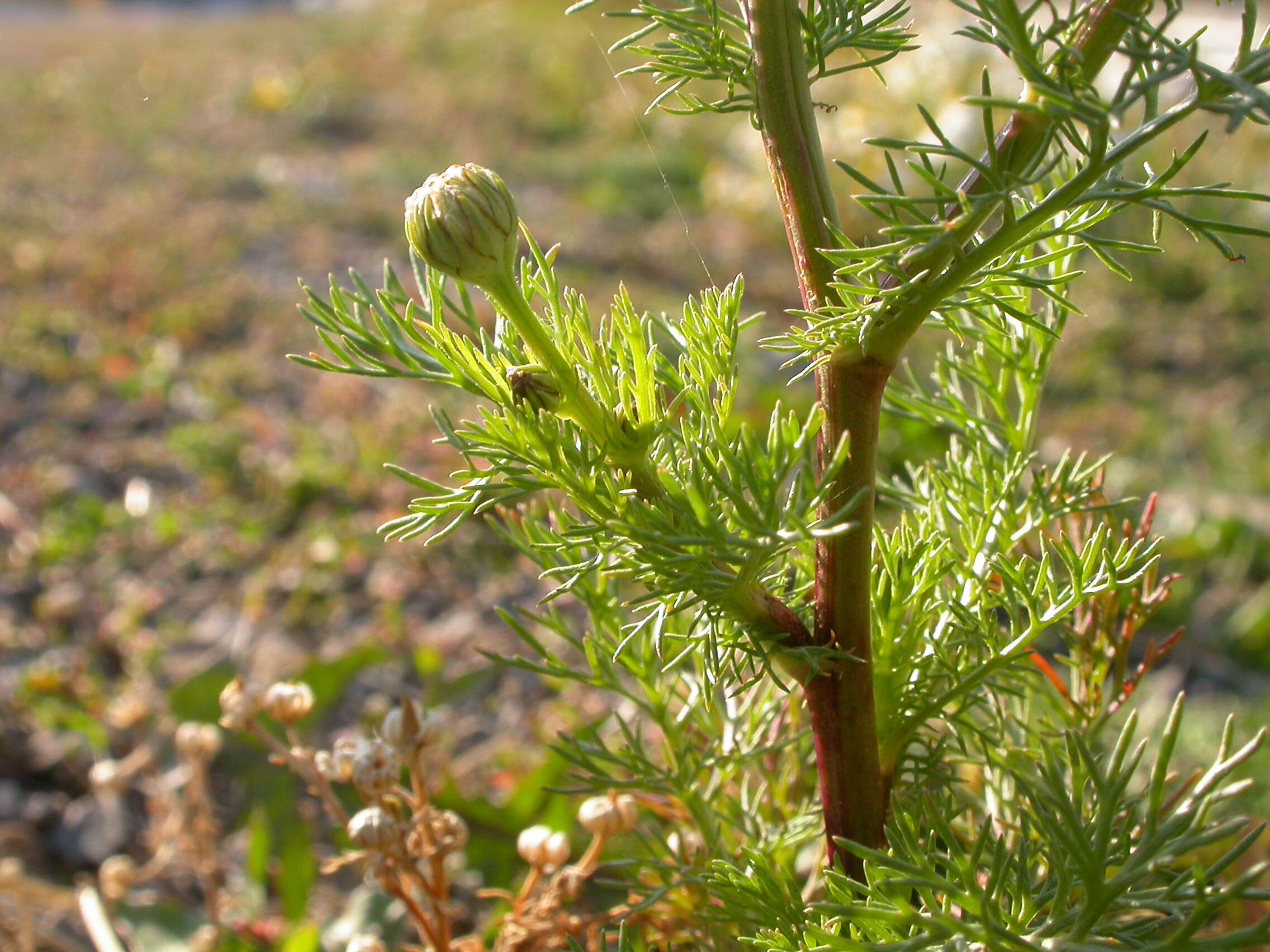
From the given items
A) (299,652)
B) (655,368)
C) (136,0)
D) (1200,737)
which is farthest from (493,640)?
(136,0)

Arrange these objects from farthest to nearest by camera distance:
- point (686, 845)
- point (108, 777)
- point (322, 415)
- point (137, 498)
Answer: point (322, 415) → point (137, 498) → point (108, 777) → point (686, 845)

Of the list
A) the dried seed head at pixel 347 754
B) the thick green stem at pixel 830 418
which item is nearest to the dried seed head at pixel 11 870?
the dried seed head at pixel 347 754

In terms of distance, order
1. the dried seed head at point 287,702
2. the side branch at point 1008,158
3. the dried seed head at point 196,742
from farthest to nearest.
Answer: the dried seed head at point 196,742 → the dried seed head at point 287,702 → the side branch at point 1008,158

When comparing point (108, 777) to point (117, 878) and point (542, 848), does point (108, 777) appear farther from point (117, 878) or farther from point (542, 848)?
point (542, 848)

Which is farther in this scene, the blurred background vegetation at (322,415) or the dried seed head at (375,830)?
the blurred background vegetation at (322,415)

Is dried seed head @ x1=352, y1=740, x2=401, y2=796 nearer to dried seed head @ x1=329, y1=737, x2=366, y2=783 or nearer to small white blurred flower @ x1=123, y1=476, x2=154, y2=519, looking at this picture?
dried seed head @ x1=329, y1=737, x2=366, y2=783

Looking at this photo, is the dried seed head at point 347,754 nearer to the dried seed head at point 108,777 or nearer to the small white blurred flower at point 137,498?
the dried seed head at point 108,777

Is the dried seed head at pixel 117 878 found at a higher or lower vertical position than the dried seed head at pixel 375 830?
lower

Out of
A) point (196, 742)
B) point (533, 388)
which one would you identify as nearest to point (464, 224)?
point (533, 388)
